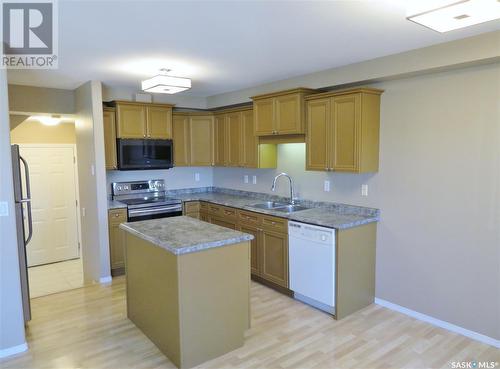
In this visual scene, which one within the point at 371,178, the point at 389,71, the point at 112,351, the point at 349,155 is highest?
the point at 389,71

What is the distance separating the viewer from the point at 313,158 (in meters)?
3.92

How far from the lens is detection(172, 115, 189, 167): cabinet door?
214 inches

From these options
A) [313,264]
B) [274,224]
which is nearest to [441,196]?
[313,264]

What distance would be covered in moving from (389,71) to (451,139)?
0.83m

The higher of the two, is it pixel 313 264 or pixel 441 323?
pixel 313 264

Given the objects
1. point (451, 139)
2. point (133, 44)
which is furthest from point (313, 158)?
point (133, 44)

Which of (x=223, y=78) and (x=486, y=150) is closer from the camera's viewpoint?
(x=486, y=150)

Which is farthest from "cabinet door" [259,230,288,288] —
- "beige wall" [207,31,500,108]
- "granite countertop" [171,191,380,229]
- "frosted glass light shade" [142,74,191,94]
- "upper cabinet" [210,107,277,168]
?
"frosted glass light shade" [142,74,191,94]

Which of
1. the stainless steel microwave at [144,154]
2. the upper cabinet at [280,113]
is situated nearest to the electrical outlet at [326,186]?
the upper cabinet at [280,113]

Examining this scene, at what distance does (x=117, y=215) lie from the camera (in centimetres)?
456

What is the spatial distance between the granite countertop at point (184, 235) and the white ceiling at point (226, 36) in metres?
1.53

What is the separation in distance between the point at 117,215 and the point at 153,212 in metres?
0.48

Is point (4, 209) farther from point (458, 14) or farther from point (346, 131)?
point (458, 14)

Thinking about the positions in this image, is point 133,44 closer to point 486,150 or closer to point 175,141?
point 175,141
